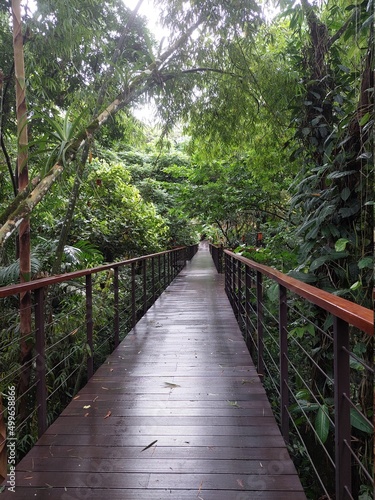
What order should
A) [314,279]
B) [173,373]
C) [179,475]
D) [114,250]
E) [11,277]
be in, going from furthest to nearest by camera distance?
1. [114,250]
2. [11,277]
3. [173,373]
4. [314,279]
5. [179,475]

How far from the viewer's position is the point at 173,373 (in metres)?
2.76

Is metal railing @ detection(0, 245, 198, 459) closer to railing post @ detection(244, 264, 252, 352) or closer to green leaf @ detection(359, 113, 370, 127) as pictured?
railing post @ detection(244, 264, 252, 352)

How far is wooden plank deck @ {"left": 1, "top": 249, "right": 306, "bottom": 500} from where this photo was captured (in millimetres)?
1445

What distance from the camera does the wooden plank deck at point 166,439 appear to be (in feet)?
4.74

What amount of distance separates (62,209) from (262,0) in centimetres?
394

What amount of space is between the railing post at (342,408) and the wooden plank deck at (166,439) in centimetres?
36

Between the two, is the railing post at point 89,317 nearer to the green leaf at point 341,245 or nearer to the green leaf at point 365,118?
the green leaf at point 341,245

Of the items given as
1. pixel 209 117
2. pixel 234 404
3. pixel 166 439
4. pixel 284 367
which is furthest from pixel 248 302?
pixel 209 117

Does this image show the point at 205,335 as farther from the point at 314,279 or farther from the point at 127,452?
the point at 127,452

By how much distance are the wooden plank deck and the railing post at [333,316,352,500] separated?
36 centimetres

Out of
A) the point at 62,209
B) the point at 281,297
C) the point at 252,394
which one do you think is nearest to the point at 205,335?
the point at 252,394

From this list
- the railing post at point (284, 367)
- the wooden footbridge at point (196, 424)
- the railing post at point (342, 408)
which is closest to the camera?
the railing post at point (342, 408)

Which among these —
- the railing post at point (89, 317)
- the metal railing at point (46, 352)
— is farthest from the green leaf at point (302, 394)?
the railing post at point (89, 317)

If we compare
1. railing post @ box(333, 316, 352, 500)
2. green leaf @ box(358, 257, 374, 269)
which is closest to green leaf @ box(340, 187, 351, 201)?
green leaf @ box(358, 257, 374, 269)
